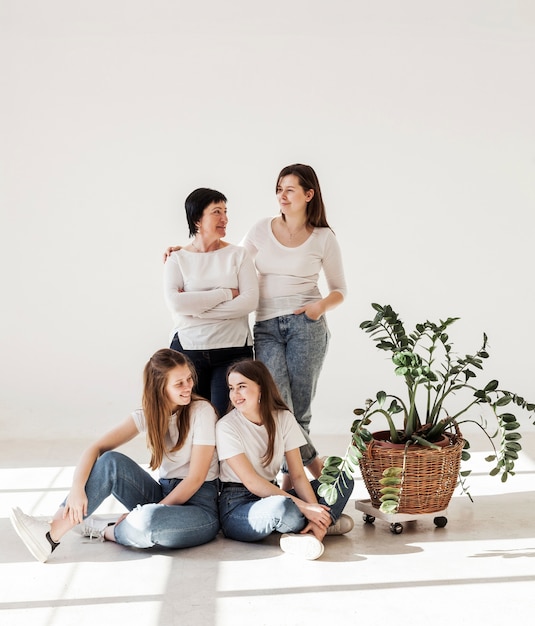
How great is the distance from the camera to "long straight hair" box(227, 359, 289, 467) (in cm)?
365

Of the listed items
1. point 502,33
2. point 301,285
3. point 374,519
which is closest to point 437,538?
point 374,519

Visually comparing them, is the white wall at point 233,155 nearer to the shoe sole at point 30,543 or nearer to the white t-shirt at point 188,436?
the white t-shirt at point 188,436

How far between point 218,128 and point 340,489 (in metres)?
2.95

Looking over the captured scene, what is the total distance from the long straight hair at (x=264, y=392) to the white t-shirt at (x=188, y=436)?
0.19 metres

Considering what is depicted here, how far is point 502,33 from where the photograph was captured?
589cm

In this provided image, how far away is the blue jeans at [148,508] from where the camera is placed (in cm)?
340

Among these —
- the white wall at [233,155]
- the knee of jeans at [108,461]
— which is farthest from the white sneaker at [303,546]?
the white wall at [233,155]

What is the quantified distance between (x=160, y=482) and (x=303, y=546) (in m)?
0.69

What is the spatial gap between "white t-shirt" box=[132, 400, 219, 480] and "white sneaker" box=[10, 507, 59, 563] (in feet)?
1.79

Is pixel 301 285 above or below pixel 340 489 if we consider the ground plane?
above

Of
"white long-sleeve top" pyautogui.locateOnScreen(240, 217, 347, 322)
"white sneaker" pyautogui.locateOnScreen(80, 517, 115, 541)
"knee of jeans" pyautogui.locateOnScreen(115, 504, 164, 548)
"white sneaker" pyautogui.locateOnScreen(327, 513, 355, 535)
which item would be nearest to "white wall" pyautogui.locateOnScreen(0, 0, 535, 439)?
"white long-sleeve top" pyautogui.locateOnScreen(240, 217, 347, 322)

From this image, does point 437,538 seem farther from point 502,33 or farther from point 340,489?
point 502,33

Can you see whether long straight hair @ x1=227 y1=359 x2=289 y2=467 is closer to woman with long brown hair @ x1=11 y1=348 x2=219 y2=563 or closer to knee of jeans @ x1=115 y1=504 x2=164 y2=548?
woman with long brown hair @ x1=11 y1=348 x2=219 y2=563

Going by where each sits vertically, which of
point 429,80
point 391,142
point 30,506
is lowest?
point 30,506
